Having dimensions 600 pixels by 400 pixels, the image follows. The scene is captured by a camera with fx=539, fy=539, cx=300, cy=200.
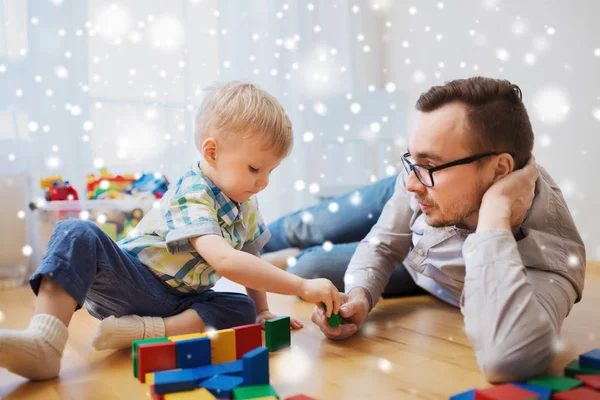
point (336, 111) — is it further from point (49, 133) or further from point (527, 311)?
point (527, 311)

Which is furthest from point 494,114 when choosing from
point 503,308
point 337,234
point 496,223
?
point 337,234

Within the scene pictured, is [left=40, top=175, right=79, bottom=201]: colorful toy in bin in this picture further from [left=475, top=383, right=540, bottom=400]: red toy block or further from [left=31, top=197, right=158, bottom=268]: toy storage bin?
[left=475, top=383, right=540, bottom=400]: red toy block

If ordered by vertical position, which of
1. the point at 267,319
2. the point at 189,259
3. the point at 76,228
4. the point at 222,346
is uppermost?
the point at 76,228

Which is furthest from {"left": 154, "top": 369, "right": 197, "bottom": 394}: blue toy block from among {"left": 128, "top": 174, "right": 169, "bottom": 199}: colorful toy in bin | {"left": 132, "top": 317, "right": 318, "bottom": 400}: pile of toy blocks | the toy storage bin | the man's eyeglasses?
{"left": 128, "top": 174, "right": 169, "bottom": 199}: colorful toy in bin

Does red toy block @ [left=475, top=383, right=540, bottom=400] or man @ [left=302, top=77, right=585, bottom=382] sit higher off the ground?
man @ [left=302, top=77, right=585, bottom=382]

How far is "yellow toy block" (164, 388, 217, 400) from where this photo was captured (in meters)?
0.83

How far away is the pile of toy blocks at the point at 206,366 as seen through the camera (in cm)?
85

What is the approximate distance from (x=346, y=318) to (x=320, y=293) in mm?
181

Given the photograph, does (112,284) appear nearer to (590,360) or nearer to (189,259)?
(189,259)

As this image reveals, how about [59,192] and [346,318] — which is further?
[59,192]

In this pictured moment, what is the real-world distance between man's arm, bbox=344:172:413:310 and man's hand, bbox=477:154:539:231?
15.2 inches

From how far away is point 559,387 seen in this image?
2.79 feet

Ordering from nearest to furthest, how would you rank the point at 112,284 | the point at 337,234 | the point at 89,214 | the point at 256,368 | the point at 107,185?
1. the point at 256,368
2. the point at 112,284
3. the point at 337,234
4. the point at 89,214
5. the point at 107,185

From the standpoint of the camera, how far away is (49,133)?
233 centimetres
